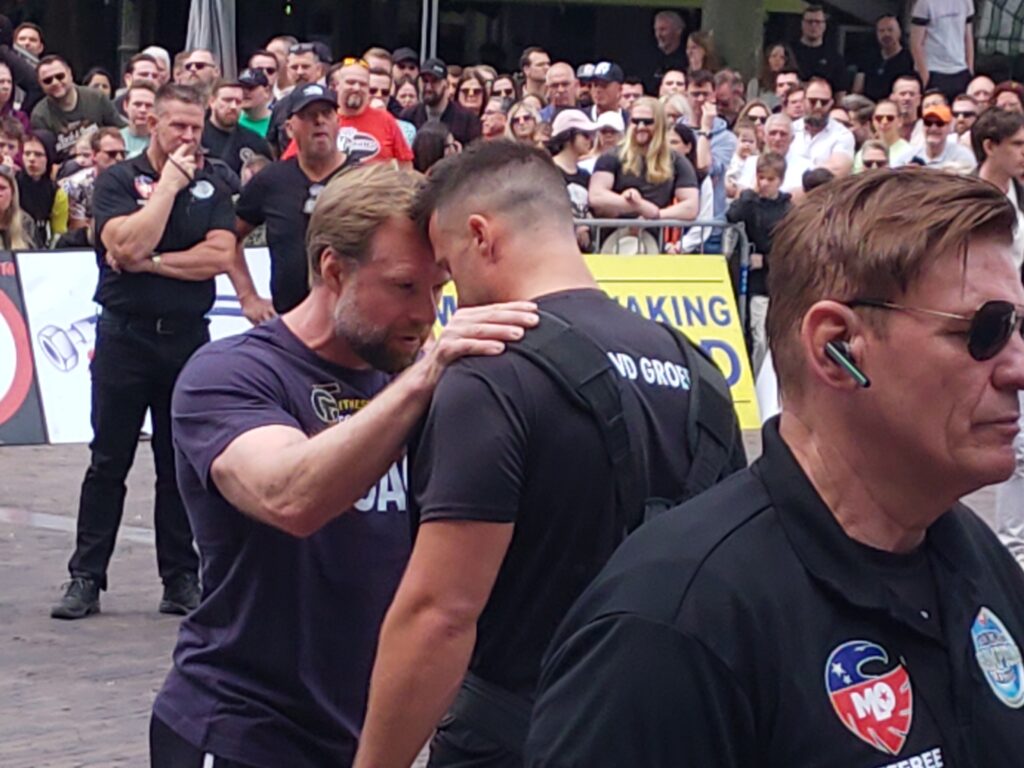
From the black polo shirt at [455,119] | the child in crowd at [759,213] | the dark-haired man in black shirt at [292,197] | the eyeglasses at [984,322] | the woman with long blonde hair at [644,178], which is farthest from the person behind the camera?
the black polo shirt at [455,119]

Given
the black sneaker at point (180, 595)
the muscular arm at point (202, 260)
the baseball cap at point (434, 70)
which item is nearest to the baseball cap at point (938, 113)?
the baseball cap at point (434, 70)

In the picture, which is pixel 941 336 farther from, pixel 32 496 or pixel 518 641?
pixel 32 496

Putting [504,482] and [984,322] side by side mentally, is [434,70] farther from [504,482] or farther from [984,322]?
[984,322]

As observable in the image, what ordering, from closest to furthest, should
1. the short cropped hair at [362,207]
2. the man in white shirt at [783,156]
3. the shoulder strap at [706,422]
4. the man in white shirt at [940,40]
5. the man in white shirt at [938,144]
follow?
the shoulder strap at [706,422], the short cropped hair at [362,207], the man in white shirt at [938,144], the man in white shirt at [783,156], the man in white shirt at [940,40]

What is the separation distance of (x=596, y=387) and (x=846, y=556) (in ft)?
3.28

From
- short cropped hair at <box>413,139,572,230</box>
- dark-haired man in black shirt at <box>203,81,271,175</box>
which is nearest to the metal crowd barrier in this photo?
dark-haired man in black shirt at <box>203,81,271,175</box>

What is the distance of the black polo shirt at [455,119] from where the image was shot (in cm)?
1520

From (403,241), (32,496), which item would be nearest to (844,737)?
(403,241)

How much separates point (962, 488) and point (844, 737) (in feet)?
1.01

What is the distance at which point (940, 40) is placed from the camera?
19297 millimetres

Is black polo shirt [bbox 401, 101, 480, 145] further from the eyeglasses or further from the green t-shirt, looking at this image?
the eyeglasses

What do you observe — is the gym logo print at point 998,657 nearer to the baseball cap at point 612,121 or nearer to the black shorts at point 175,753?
the black shorts at point 175,753

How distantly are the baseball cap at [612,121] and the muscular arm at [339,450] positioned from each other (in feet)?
36.9

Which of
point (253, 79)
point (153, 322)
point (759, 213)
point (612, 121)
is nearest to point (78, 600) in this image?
point (153, 322)
